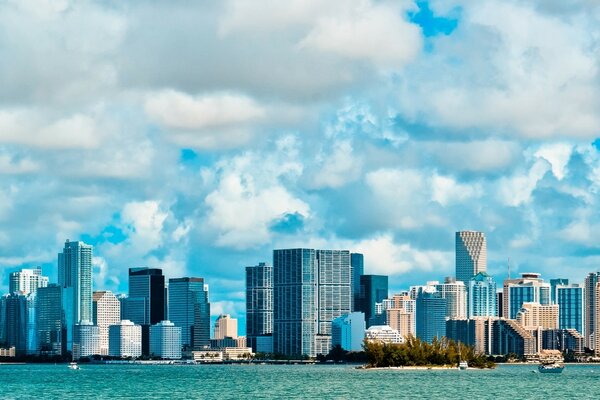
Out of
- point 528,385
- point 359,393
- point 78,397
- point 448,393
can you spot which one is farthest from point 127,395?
point 528,385

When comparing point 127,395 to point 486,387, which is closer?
point 127,395

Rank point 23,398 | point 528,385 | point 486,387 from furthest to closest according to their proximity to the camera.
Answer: point 528,385 → point 486,387 → point 23,398

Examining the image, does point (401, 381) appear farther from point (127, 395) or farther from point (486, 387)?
point (127, 395)

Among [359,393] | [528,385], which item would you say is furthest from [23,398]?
[528,385]

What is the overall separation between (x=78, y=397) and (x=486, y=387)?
186 feet

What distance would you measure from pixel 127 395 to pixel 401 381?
4950cm

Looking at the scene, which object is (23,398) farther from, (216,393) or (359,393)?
(359,393)

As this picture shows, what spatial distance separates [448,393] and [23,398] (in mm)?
52417

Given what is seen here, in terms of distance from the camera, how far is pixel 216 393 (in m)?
169

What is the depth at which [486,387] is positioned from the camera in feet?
597

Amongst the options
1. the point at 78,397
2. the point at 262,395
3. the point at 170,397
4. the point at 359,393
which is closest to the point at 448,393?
the point at 359,393

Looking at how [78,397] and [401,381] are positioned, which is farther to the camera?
[401,381]

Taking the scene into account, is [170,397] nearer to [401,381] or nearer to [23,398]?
[23,398]

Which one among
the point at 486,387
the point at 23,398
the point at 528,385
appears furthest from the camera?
the point at 528,385
